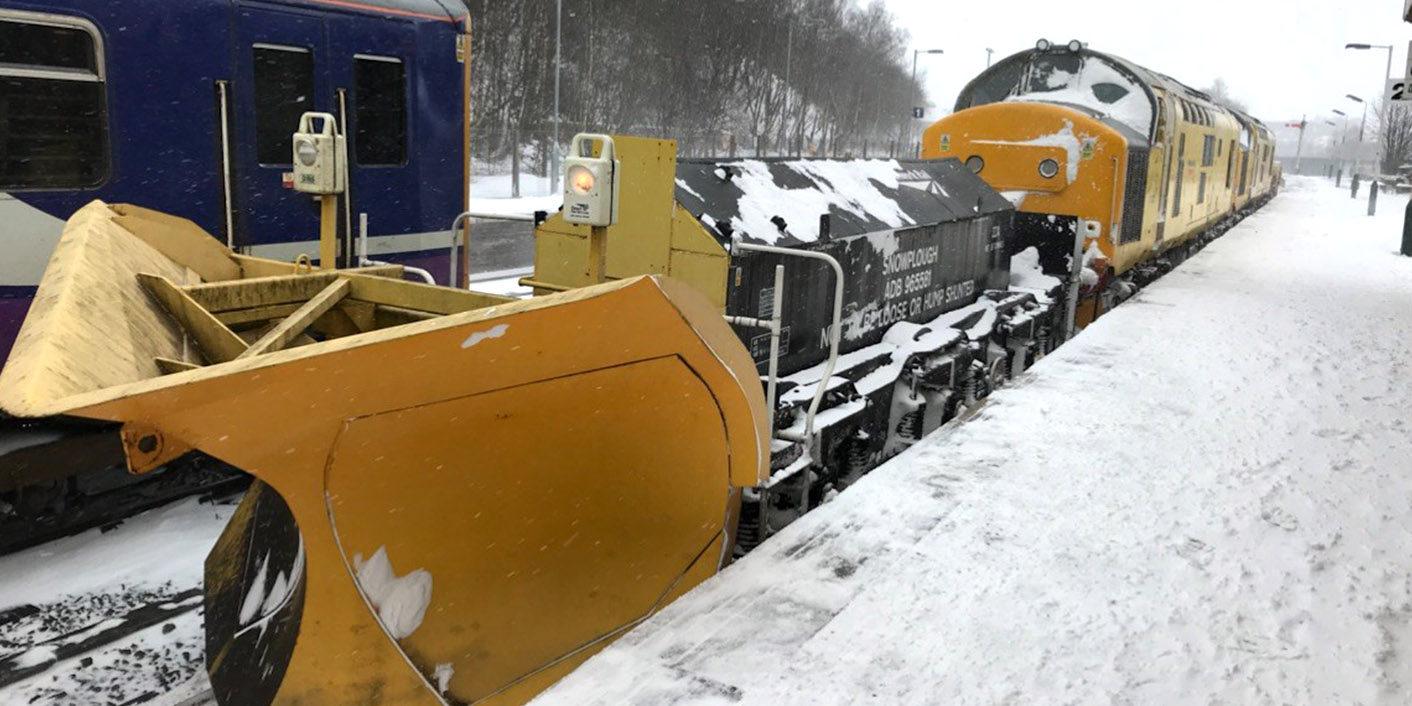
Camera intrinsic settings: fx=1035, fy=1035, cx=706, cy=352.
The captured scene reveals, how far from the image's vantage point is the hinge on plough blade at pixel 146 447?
247 centimetres

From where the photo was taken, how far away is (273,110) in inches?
276

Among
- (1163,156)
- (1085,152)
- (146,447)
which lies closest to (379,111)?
(146,447)

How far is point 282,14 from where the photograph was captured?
689 centimetres

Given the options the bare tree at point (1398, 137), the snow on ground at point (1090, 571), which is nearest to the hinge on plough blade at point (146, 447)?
the snow on ground at point (1090, 571)

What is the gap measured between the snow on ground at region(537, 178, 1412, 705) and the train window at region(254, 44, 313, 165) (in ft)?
15.0

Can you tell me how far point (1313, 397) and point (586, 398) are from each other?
695 centimetres

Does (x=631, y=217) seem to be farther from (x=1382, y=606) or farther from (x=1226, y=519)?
(x=1382, y=606)

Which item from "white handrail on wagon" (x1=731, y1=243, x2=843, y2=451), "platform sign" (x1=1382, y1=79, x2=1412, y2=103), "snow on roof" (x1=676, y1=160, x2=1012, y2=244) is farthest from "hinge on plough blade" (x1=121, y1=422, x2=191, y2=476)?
"platform sign" (x1=1382, y1=79, x2=1412, y2=103)

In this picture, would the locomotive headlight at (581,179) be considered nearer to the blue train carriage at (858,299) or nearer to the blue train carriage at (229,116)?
the blue train carriage at (858,299)

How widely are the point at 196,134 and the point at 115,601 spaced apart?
10.3 ft

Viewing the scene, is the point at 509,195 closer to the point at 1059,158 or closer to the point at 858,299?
the point at 1059,158

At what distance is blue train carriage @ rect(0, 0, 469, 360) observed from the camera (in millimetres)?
5703

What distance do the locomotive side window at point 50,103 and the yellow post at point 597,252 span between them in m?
3.65

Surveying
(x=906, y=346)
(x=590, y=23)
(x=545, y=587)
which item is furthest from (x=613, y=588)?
(x=590, y=23)
